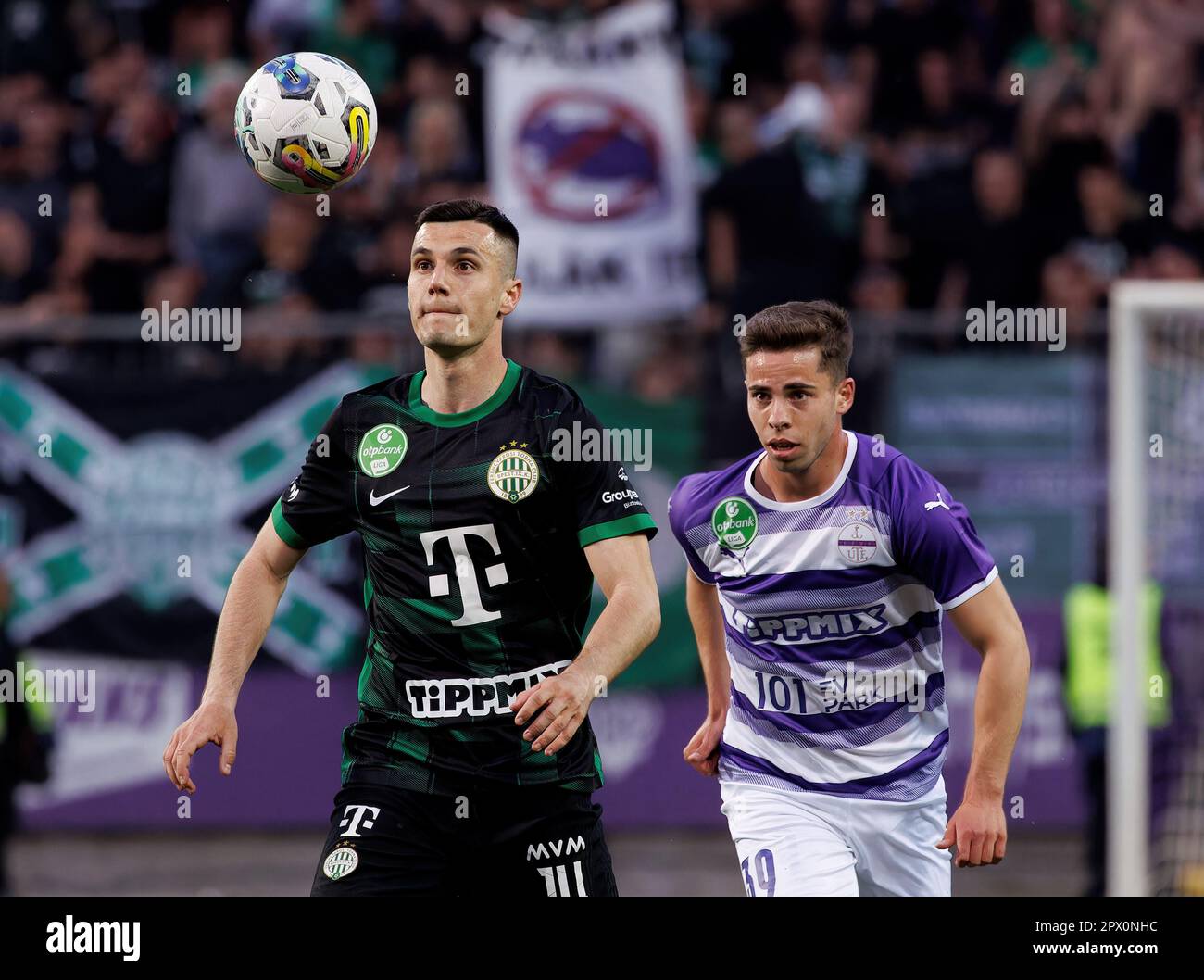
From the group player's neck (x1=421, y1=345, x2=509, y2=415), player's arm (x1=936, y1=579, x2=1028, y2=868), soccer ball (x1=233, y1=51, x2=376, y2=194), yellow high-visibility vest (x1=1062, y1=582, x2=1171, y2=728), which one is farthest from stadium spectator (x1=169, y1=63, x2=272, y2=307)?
player's arm (x1=936, y1=579, x2=1028, y2=868)

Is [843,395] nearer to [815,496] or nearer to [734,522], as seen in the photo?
[815,496]

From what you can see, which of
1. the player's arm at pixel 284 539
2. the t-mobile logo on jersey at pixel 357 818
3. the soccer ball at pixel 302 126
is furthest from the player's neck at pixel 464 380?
the t-mobile logo on jersey at pixel 357 818

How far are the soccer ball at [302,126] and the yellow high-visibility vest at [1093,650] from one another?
19.6ft

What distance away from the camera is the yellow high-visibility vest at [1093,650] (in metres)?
11.0

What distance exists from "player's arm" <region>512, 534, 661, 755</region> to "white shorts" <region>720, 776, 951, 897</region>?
0.91 metres

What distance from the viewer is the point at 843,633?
6582 millimetres

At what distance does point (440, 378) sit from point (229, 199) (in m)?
7.63

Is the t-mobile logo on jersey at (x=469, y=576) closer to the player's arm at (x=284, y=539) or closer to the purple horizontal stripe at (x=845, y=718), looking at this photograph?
the player's arm at (x=284, y=539)

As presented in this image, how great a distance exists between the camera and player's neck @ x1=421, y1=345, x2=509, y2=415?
6.53 meters

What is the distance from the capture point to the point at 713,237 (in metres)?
13.5

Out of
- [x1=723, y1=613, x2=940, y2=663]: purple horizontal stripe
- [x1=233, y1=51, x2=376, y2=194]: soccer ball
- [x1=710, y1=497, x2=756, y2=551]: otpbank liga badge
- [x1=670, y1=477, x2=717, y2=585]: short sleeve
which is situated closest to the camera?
[x1=723, y1=613, x2=940, y2=663]: purple horizontal stripe

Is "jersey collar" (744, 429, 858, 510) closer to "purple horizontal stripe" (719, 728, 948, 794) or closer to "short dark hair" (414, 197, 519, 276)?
"purple horizontal stripe" (719, 728, 948, 794)
